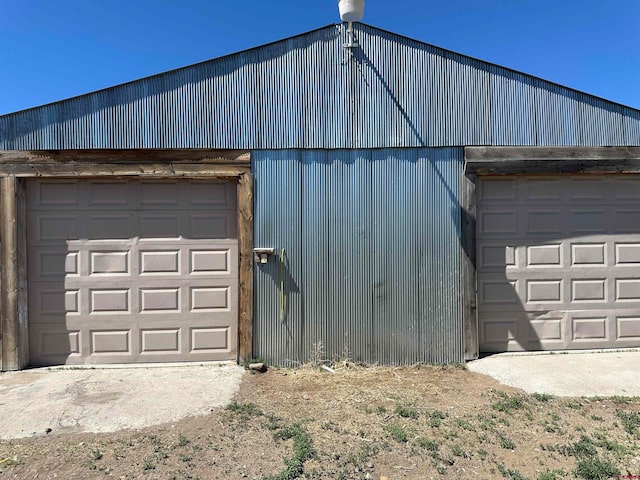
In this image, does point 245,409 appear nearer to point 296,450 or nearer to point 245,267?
point 296,450

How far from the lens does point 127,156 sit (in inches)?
193

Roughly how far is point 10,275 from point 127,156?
213cm

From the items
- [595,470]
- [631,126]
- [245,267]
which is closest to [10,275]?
[245,267]

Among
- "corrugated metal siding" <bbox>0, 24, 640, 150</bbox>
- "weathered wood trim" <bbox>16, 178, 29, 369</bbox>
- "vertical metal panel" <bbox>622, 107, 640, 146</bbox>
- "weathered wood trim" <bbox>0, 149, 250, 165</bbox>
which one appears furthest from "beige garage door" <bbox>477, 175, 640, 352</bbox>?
"weathered wood trim" <bbox>16, 178, 29, 369</bbox>

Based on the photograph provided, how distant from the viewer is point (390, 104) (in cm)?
505

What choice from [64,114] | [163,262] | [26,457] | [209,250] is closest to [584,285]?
[209,250]

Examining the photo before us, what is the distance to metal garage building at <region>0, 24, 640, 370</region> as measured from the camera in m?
4.91

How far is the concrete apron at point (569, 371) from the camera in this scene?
413 cm

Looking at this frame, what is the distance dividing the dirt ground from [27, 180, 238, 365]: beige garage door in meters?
1.50

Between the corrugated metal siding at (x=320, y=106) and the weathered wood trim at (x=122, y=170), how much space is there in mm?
269

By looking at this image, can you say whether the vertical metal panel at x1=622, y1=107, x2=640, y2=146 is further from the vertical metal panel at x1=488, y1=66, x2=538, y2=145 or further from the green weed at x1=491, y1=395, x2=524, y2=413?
the green weed at x1=491, y1=395, x2=524, y2=413

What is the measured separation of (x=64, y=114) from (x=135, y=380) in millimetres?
3526

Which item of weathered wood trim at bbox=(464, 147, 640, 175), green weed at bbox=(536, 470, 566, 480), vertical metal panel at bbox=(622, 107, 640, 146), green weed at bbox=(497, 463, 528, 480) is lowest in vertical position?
green weed at bbox=(497, 463, 528, 480)

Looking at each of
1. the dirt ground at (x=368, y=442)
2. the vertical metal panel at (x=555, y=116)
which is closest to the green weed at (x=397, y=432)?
the dirt ground at (x=368, y=442)
